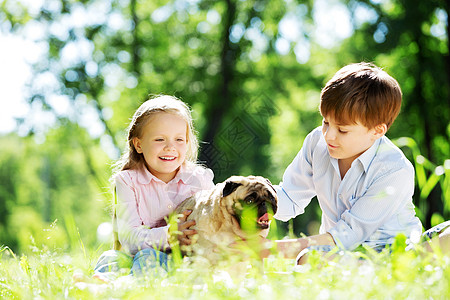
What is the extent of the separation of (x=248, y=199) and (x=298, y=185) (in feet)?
3.19

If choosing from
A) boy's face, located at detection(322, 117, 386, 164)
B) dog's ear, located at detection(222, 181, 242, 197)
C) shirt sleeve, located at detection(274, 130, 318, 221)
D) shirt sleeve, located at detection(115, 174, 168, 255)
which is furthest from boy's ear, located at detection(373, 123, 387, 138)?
shirt sleeve, located at detection(115, 174, 168, 255)

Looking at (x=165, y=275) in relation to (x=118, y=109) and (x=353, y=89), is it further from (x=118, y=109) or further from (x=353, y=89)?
(x=118, y=109)

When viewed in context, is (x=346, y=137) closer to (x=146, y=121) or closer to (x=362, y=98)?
(x=362, y=98)

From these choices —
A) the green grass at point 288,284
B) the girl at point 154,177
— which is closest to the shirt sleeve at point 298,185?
the girl at point 154,177

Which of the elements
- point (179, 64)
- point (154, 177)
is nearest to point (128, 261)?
point (154, 177)

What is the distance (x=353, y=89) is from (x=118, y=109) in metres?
15.6

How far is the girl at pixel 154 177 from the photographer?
3383mm

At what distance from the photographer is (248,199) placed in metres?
3.09

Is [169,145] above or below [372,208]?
above

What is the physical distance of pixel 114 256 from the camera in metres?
3.26

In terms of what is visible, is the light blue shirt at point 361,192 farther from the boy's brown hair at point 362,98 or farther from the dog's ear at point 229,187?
the dog's ear at point 229,187

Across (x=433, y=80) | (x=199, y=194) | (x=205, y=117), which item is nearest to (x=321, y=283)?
(x=199, y=194)

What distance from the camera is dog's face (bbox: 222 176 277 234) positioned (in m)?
3.07

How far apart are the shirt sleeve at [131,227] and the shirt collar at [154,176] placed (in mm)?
108
